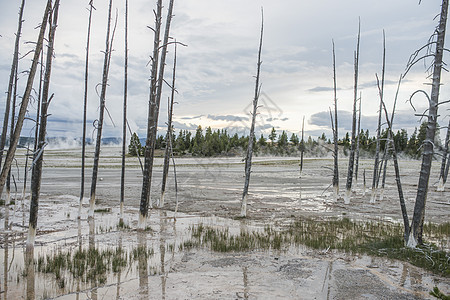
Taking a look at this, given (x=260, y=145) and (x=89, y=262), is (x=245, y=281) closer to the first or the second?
(x=89, y=262)

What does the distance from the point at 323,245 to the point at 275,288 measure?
421cm

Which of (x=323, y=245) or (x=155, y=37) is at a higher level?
(x=155, y=37)

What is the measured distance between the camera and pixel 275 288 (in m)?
7.63

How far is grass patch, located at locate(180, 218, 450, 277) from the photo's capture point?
9.66m

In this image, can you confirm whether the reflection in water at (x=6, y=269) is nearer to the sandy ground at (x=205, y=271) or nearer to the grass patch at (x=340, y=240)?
the sandy ground at (x=205, y=271)

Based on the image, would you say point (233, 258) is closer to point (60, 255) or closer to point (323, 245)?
point (323, 245)

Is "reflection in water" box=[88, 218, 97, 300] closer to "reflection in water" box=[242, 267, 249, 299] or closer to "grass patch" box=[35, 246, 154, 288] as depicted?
"grass patch" box=[35, 246, 154, 288]

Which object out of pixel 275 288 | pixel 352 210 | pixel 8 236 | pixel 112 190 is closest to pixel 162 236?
pixel 8 236

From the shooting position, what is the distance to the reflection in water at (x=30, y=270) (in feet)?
23.5

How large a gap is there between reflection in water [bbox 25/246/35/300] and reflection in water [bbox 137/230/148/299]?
7.36 ft

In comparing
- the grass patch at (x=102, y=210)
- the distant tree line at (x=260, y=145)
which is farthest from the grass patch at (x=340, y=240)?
the distant tree line at (x=260, y=145)

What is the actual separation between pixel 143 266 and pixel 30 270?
2822mm

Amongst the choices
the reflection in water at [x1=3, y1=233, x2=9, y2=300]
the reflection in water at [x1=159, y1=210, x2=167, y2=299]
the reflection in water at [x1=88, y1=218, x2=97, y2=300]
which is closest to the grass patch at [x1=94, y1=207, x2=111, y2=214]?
the reflection in water at [x1=88, y1=218, x2=97, y2=300]

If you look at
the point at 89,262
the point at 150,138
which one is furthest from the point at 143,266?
the point at 150,138
